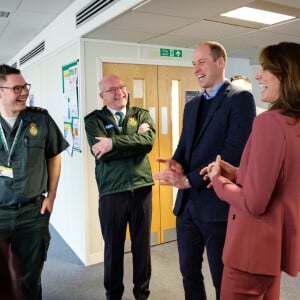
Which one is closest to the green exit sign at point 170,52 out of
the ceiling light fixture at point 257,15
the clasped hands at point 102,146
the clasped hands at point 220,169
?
the ceiling light fixture at point 257,15

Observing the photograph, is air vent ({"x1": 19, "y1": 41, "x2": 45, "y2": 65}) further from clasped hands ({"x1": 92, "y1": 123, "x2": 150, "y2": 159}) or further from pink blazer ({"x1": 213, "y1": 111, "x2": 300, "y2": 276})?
pink blazer ({"x1": 213, "y1": 111, "x2": 300, "y2": 276})

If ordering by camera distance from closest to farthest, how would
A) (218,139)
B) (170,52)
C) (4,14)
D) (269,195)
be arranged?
(269,195) → (218,139) → (170,52) → (4,14)

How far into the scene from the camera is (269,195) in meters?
1.26

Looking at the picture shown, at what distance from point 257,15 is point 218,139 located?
1.34m

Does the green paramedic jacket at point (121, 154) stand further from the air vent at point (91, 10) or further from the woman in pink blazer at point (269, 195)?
the woman in pink blazer at point (269, 195)

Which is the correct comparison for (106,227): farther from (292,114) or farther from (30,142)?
(292,114)

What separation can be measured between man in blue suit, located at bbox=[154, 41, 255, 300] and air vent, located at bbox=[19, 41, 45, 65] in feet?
10.5

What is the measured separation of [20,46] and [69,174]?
10.0 ft

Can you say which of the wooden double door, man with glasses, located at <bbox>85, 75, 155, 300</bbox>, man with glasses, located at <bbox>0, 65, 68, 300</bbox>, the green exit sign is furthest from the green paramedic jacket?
the green exit sign

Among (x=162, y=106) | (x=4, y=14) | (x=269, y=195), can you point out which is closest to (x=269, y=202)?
(x=269, y=195)

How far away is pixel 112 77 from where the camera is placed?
2527 mm

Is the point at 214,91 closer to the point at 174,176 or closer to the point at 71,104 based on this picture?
the point at 174,176

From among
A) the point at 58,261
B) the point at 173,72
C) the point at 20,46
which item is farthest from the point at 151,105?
the point at 20,46

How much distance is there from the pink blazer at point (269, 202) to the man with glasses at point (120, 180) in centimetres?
114
